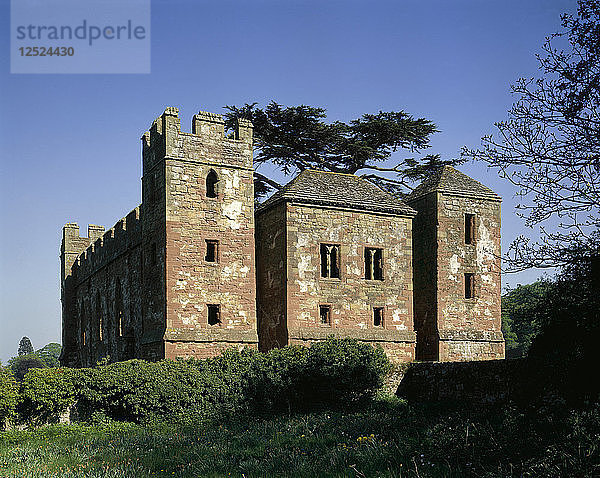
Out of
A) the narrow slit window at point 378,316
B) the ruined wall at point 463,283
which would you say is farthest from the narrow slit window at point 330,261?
the ruined wall at point 463,283

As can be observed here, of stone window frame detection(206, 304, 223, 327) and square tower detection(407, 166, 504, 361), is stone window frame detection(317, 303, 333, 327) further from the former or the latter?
square tower detection(407, 166, 504, 361)

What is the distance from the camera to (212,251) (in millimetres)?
24094

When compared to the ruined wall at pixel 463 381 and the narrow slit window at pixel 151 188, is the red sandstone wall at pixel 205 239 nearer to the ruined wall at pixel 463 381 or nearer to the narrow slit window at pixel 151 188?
the narrow slit window at pixel 151 188

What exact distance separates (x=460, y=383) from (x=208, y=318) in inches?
346

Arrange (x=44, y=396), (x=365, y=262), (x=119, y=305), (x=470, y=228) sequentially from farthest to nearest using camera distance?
(x=119, y=305) → (x=470, y=228) → (x=365, y=262) → (x=44, y=396)

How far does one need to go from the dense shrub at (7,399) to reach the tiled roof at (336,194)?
11.1m

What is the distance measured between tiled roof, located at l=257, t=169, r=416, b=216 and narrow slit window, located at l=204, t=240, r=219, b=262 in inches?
118

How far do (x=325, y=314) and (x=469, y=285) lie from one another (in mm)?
7064

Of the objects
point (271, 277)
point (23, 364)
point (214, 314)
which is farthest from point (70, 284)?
point (23, 364)

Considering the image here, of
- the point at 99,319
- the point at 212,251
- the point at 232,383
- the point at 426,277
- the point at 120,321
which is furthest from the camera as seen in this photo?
the point at 99,319

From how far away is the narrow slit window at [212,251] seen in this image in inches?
942

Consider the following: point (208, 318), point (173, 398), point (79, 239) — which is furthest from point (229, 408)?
point (79, 239)

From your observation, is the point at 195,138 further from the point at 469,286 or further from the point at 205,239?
the point at 469,286

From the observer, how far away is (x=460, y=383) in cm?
1936
